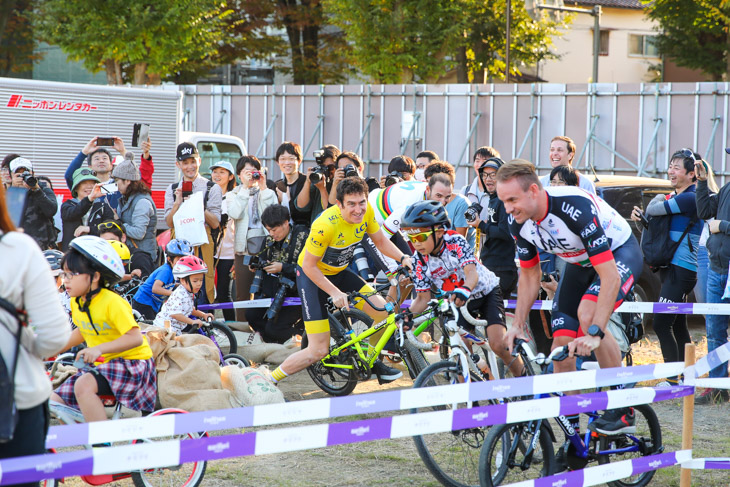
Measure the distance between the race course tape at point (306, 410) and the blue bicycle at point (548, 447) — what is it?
1.16 ft

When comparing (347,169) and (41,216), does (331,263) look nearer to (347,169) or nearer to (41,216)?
(347,169)

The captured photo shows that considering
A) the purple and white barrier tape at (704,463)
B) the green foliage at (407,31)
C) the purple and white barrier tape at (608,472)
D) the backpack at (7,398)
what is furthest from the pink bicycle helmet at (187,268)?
the green foliage at (407,31)

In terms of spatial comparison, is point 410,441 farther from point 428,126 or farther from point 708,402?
point 428,126

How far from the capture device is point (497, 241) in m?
8.11

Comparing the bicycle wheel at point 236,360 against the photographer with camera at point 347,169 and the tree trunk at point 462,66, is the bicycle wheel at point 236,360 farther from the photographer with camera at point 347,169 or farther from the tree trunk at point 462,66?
the tree trunk at point 462,66

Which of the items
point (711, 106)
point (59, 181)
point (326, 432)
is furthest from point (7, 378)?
point (711, 106)

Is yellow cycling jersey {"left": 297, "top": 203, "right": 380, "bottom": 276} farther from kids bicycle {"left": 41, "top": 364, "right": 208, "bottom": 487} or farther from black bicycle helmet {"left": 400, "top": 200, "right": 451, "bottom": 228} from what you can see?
kids bicycle {"left": 41, "top": 364, "right": 208, "bottom": 487}

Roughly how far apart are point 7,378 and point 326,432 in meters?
1.26

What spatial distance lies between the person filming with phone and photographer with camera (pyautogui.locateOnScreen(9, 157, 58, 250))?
4.13 ft

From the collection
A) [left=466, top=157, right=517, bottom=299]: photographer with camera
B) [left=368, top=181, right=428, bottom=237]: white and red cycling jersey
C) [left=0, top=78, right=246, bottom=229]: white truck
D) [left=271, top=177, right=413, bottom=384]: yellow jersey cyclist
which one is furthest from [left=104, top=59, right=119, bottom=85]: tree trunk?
[left=271, top=177, right=413, bottom=384]: yellow jersey cyclist

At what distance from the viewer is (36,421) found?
314 centimetres

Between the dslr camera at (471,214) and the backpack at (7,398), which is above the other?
the dslr camera at (471,214)

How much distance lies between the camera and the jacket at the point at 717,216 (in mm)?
7242

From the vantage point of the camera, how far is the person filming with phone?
9.52 m
